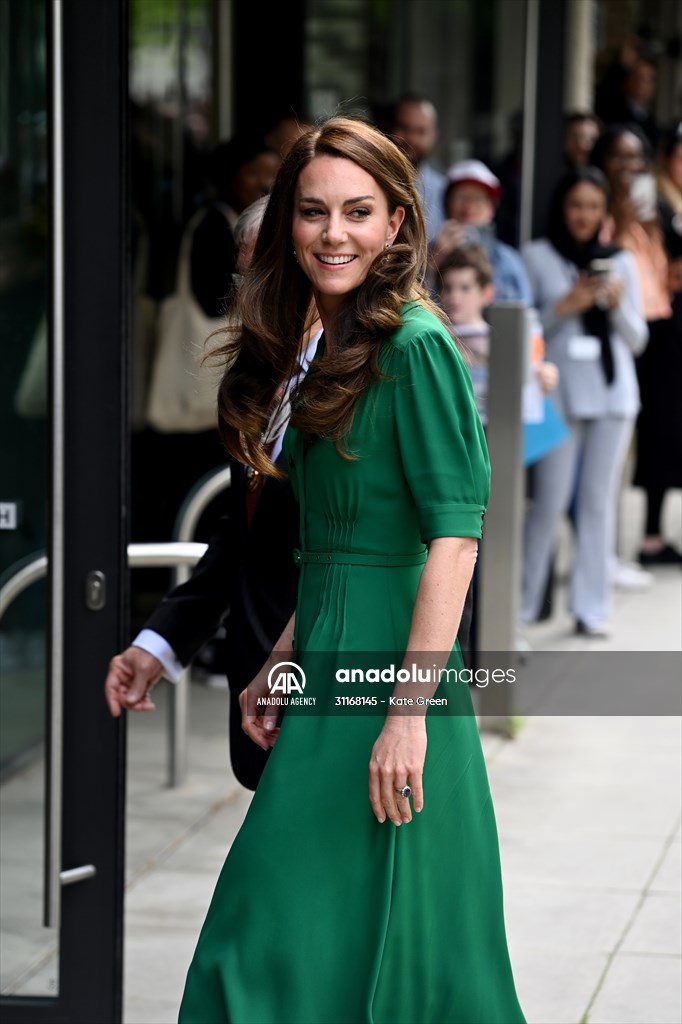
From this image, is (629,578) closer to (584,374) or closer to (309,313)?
(584,374)

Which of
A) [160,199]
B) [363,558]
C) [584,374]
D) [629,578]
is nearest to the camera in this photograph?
[363,558]

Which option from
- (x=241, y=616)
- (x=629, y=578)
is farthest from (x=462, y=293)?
(x=241, y=616)

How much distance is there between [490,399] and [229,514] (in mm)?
3029

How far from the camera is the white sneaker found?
28.8 ft

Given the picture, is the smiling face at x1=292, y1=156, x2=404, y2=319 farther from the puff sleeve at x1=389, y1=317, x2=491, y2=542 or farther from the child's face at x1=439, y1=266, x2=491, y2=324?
the child's face at x1=439, y1=266, x2=491, y2=324

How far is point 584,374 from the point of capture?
7480 mm

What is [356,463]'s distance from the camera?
98.0 inches

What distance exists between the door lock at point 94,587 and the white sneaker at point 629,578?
5.61 meters

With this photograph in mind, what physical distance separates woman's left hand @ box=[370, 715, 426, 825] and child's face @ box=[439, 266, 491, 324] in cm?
410

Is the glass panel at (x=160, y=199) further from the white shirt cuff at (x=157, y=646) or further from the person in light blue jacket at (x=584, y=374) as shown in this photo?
the white shirt cuff at (x=157, y=646)

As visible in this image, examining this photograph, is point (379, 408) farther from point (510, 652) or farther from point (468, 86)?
point (468, 86)

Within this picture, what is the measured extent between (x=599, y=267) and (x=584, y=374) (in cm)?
47

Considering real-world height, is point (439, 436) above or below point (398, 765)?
above

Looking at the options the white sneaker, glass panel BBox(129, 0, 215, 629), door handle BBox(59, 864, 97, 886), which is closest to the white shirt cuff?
door handle BBox(59, 864, 97, 886)
